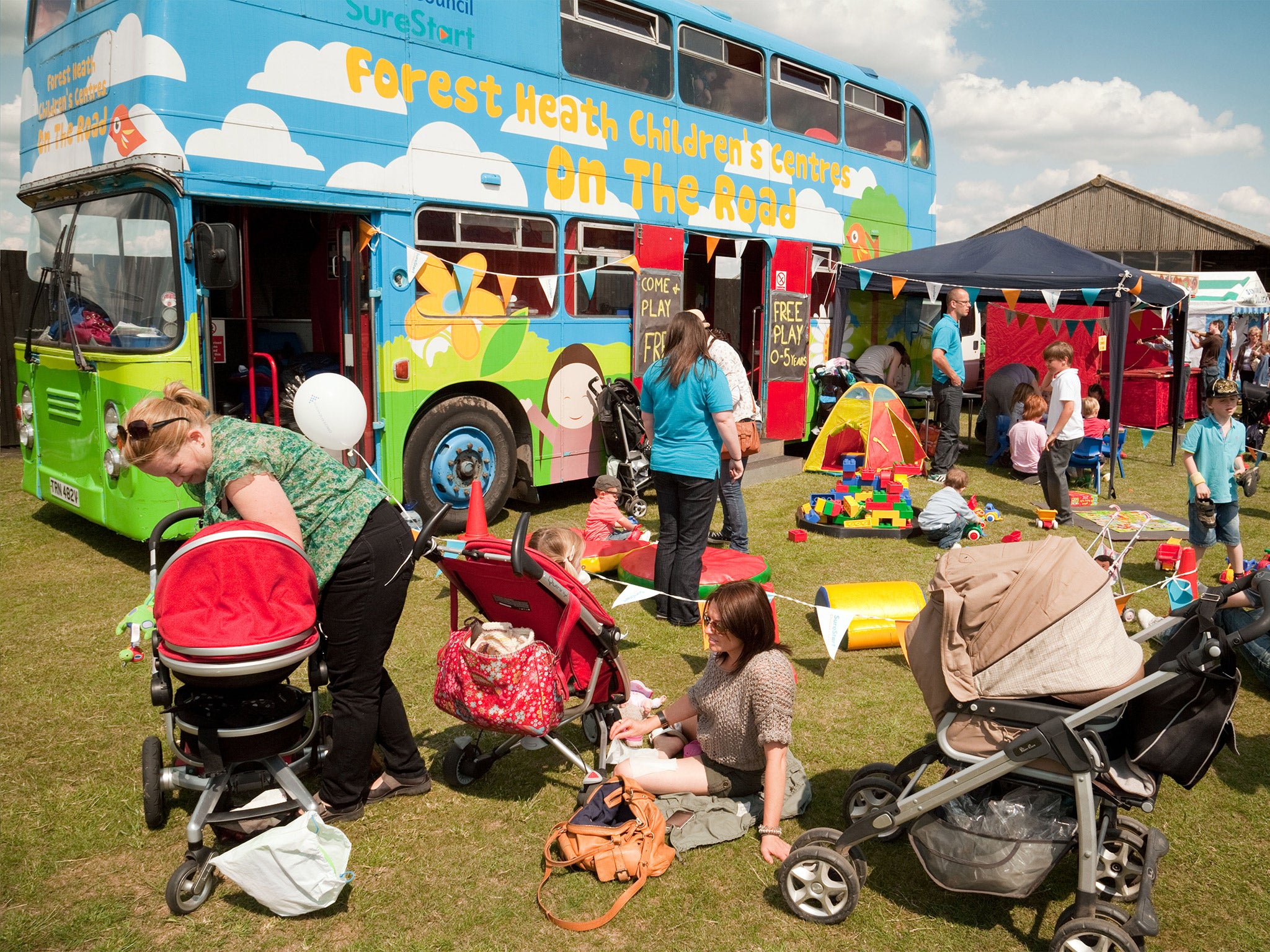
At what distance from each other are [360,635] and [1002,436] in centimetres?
1065

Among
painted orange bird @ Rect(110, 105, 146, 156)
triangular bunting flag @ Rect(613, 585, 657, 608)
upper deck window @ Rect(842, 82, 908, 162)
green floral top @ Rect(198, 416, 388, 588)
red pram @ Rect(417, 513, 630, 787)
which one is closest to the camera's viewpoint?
green floral top @ Rect(198, 416, 388, 588)

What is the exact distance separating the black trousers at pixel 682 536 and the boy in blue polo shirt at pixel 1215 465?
331 cm

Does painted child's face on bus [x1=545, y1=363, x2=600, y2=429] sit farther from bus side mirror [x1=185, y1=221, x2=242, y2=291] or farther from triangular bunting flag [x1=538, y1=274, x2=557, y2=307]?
bus side mirror [x1=185, y1=221, x2=242, y2=291]

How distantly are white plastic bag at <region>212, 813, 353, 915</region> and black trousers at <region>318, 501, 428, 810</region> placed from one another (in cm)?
56

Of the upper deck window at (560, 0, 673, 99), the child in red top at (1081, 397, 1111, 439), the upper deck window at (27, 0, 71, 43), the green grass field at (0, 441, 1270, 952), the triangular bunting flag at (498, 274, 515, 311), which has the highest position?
the upper deck window at (560, 0, 673, 99)

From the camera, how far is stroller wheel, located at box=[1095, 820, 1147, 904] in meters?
3.04

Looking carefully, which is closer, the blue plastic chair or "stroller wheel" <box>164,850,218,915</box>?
"stroller wheel" <box>164,850,218,915</box>

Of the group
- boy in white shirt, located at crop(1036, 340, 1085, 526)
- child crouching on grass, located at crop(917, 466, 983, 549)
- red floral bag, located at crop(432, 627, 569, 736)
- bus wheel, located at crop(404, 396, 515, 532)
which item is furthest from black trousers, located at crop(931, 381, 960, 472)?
red floral bag, located at crop(432, 627, 569, 736)

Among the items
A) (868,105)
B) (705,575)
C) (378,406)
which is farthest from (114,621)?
(868,105)

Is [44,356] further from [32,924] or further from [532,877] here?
[532,877]

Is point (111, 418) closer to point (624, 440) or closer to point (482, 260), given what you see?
point (482, 260)

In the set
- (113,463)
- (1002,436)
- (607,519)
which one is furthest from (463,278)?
(1002,436)

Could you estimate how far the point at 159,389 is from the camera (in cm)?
610

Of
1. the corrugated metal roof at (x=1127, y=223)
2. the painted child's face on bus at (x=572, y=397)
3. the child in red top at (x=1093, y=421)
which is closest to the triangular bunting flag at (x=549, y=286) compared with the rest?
the painted child's face on bus at (x=572, y=397)
